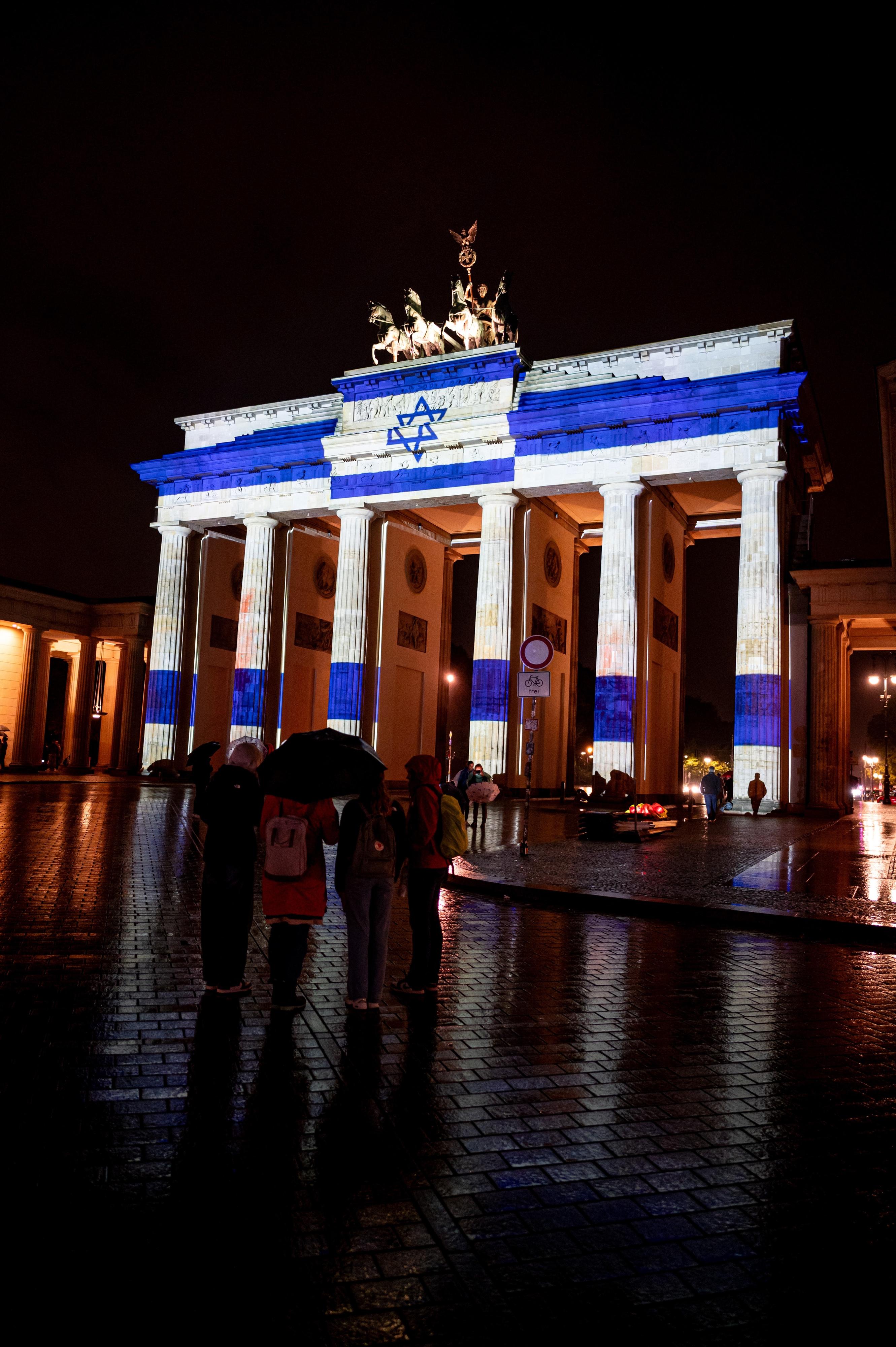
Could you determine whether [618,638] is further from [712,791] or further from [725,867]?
[725,867]

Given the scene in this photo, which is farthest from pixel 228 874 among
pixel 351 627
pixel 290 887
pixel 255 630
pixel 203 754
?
pixel 255 630

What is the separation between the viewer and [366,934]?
5.99 meters

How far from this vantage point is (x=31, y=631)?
43.7 meters

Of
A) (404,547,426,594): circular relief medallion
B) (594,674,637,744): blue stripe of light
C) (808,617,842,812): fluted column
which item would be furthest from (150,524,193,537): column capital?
(808,617,842,812): fluted column

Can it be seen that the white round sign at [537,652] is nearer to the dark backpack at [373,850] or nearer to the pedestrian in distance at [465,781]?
the pedestrian in distance at [465,781]

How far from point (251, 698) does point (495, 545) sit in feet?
39.9

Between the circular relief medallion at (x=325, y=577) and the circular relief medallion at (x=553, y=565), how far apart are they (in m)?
10.2

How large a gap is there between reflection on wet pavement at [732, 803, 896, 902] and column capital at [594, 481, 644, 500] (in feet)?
47.0

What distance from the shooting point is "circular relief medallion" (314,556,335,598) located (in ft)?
142

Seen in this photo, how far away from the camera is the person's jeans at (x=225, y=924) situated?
20.1 ft

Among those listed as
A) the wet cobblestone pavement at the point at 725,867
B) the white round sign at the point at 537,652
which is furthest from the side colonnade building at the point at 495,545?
the white round sign at the point at 537,652

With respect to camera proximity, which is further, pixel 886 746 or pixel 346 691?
pixel 886 746

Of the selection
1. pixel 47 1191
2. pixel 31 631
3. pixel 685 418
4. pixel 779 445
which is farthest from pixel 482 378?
pixel 47 1191

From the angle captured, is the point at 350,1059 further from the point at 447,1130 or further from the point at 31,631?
the point at 31,631
